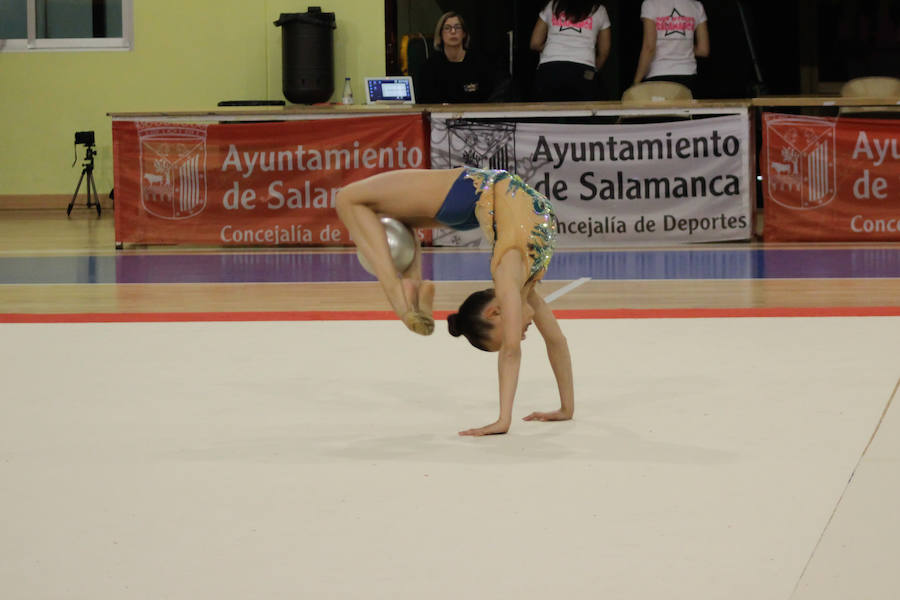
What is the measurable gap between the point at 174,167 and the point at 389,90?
6.17 feet

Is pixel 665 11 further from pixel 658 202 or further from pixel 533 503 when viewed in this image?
pixel 533 503

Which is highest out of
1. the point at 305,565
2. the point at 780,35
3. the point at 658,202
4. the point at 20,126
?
the point at 780,35

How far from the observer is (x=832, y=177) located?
9.22 m

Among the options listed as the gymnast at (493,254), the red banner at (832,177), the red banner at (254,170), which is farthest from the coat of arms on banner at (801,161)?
the gymnast at (493,254)

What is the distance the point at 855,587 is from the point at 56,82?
517 inches

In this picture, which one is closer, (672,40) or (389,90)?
(672,40)

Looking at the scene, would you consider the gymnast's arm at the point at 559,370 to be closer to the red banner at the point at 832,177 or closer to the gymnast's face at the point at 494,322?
the gymnast's face at the point at 494,322

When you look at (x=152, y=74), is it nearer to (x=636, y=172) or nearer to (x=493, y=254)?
(x=636, y=172)

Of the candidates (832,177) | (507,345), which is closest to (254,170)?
(832,177)

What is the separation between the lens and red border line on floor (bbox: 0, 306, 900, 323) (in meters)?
5.80

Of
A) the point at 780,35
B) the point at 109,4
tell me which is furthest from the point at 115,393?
the point at 780,35

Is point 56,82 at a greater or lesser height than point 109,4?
lesser

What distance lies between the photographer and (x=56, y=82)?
1392 centimetres

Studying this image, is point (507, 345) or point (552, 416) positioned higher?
point (507, 345)
